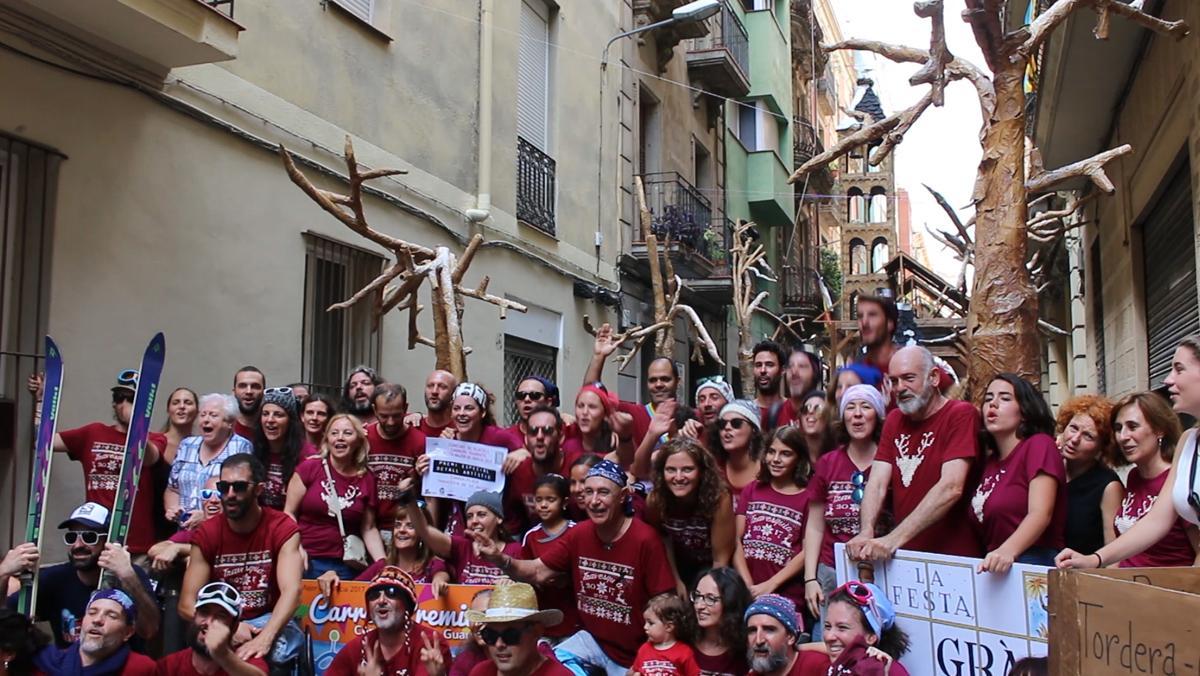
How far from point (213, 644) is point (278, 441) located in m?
1.71

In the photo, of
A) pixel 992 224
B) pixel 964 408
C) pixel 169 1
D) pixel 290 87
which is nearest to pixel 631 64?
pixel 290 87

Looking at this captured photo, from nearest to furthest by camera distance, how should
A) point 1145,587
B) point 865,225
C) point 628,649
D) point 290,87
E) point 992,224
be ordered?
point 1145,587 < point 628,649 < point 992,224 < point 290,87 < point 865,225

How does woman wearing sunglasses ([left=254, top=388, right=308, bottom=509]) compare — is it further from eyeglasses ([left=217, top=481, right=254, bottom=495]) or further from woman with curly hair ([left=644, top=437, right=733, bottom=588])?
woman with curly hair ([left=644, top=437, right=733, bottom=588])

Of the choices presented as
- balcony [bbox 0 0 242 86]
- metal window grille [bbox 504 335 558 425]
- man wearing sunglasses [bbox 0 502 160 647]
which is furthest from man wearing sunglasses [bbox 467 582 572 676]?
metal window grille [bbox 504 335 558 425]

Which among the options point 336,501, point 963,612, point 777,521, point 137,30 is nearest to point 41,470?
point 336,501

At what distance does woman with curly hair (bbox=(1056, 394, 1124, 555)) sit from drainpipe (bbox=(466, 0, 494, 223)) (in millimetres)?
8052

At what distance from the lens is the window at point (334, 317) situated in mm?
9336

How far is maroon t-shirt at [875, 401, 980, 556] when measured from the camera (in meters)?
4.46

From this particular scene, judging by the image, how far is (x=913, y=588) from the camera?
174 inches

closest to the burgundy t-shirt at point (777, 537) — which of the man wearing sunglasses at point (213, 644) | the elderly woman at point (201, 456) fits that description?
the man wearing sunglasses at point (213, 644)

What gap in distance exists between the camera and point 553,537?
208 inches

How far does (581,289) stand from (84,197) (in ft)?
27.2

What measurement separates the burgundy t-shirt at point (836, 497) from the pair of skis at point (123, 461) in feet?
11.4

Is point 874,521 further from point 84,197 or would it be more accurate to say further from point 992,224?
point 84,197
